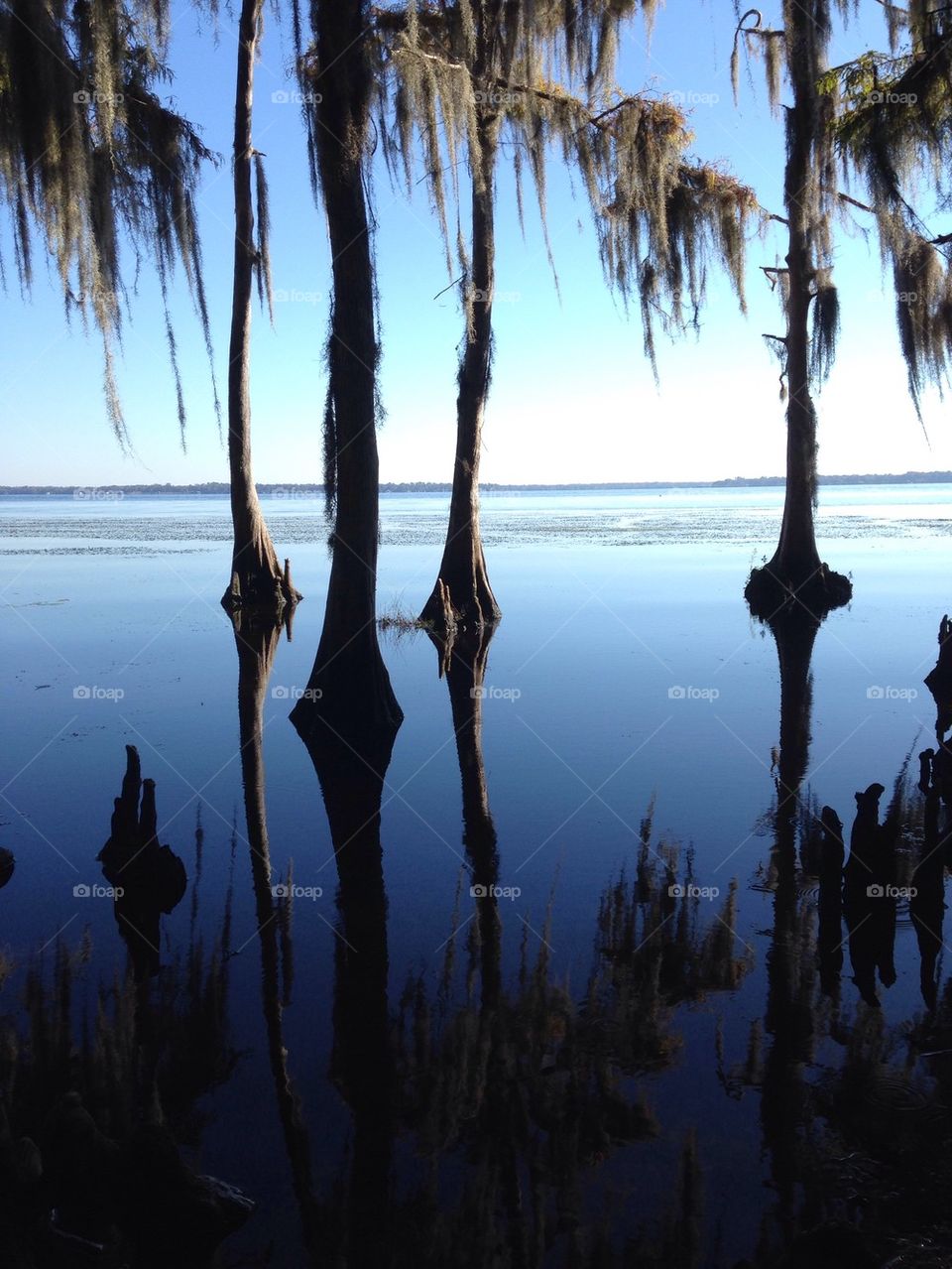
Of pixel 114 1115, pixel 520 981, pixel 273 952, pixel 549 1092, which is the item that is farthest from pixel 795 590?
pixel 114 1115

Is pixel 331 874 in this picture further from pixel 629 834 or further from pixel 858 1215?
pixel 858 1215

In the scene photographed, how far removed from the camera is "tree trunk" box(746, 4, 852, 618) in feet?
54.9

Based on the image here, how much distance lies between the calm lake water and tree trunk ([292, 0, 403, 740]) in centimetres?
57

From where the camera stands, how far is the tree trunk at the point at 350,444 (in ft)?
30.2

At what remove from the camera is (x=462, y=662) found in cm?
1268

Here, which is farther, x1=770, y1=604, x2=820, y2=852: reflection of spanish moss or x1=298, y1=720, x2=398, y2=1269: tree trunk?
x1=770, y1=604, x2=820, y2=852: reflection of spanish moss

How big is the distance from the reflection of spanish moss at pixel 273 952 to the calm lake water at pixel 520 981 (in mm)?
16

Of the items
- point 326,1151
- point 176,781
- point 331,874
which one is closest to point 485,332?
point 176,781

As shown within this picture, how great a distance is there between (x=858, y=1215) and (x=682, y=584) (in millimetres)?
18601

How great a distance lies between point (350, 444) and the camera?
9602 millimetres

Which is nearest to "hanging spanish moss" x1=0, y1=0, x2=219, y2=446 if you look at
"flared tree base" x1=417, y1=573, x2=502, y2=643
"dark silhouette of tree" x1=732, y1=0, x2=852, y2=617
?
"flared tree base" x1=417, y1=573, x2=502, y2=643

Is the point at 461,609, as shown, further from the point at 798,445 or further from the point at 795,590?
the point at 798,445

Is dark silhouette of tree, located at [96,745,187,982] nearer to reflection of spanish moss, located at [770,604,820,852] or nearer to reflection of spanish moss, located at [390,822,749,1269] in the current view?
reflection of spanish moss, located at [390,822,749,1269]

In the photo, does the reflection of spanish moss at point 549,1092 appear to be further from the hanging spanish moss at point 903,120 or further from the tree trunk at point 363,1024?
the hanging spanish moss at point 903,120
